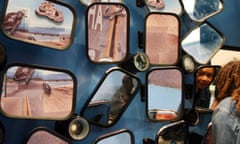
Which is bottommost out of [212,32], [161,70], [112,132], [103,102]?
[112,132]

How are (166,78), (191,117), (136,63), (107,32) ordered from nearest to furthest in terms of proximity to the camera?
(107,32) → (136,63) → (166,78) → (191,117)

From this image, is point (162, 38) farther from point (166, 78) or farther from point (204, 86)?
point (204, 86)

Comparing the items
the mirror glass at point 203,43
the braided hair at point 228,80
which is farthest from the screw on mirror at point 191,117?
the mirror glass at point 203,43

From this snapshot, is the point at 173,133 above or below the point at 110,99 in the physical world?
below

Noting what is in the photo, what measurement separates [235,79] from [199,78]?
0.18 meters

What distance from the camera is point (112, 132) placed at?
1.41 m

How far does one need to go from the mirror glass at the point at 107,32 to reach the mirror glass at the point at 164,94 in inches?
8.4

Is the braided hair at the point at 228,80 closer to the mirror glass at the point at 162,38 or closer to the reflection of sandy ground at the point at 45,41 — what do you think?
the mirror glass at the point at 162,38

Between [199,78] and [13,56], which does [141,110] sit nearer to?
[199,78]

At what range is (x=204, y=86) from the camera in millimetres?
1768

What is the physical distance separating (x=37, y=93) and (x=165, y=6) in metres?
0.72

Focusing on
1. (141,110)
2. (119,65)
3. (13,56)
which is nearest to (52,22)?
(13,56)

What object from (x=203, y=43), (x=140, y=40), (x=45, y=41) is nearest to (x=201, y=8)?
(x=203, y=43)

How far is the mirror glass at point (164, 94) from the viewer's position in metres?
1.54
